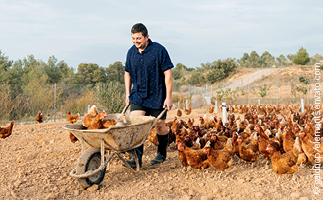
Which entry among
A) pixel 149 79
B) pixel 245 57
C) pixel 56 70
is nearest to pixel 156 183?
pixel 149 79

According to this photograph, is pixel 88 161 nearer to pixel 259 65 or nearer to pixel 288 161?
pixel 288 161

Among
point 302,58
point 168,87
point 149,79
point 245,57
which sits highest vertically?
point 245,57

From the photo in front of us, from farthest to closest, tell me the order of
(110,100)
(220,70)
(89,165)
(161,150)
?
(220,70) → (110,100) → (161,150) → (89,165)

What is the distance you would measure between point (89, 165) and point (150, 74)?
1.51 metres

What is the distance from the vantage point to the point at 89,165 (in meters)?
2.75

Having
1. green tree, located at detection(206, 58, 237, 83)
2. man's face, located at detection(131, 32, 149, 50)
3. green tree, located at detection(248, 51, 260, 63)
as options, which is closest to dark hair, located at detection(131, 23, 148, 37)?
man's face, located at detection(131, 32, 149, 50)

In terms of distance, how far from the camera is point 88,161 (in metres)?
2.66

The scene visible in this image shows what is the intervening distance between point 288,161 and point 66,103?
11.2 meters

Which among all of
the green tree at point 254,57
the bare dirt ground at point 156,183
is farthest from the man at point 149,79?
the green tree at point 254,57

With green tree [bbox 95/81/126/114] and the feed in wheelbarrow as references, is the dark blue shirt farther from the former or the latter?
green tree [bbox 95/81/126/114]

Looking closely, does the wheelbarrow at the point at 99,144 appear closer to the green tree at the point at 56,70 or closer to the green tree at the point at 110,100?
the green tree at the point at 110,100

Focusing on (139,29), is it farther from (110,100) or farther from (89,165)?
(110,100)

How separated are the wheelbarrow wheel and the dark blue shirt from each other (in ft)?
3.36

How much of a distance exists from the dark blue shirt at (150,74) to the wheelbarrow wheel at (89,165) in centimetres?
102
